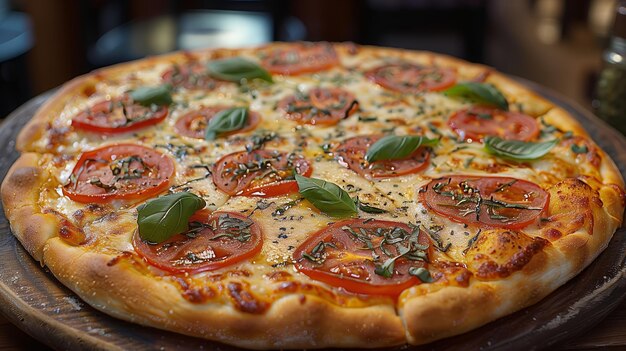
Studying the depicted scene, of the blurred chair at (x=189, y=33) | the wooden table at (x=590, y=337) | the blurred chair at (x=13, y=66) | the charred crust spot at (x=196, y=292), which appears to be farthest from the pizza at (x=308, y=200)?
the blurred chair at (x=13, y=66)

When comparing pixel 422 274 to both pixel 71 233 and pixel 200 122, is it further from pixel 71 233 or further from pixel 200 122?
pixel 200 122

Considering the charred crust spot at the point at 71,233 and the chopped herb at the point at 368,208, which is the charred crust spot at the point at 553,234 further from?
the charred crust spot at the point at 71,233

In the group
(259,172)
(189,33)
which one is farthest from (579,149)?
(189,33)

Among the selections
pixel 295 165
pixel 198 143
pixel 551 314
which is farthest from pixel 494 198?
pixel 198 143

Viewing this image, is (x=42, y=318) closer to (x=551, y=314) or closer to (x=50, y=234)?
(x=50, y=234)

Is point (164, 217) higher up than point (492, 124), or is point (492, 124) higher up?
point (164, 217)

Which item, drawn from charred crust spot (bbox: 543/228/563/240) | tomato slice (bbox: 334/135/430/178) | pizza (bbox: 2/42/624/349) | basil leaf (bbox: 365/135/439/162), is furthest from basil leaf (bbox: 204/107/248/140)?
charred crust spot (bbox: 543/228/563/240)
